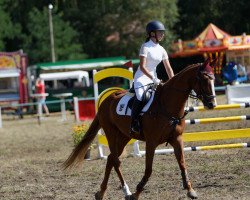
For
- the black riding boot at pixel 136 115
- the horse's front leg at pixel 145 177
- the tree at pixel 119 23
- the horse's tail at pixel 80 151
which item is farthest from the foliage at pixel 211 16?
the horse's front leg at pixel 145 177

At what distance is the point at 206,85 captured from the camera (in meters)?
8.16

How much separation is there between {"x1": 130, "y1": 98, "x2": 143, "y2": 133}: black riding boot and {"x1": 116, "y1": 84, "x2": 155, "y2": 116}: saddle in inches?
2.7

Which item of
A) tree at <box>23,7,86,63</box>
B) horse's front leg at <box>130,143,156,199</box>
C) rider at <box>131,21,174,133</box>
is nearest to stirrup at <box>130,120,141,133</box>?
rider at <box>131,21,174,133</box>

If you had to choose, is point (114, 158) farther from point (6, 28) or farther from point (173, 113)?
point (6, 28)

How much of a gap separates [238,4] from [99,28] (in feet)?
34.4

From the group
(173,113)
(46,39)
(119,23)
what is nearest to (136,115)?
(173,113)

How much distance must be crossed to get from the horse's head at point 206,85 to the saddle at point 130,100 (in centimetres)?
77

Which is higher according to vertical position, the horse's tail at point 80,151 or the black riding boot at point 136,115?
the black riding boot at point 136,115

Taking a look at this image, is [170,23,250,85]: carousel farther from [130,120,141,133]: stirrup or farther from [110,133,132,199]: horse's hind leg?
[130,120,141,133]: stirrup

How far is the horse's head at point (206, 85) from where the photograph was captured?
8.13 metres

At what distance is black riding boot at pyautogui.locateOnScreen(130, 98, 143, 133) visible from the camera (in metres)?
8.71

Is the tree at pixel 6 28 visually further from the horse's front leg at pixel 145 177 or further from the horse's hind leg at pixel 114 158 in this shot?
the horse's front leg at pixel 145 177

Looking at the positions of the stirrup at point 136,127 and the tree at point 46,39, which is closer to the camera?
the stirrup at point 136,127

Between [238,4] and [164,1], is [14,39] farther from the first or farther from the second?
[238,4]
